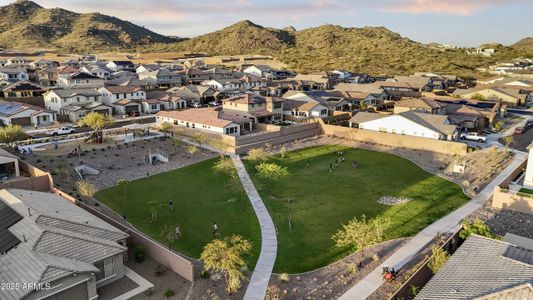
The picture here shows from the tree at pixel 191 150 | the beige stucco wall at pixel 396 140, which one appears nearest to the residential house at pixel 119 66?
the tree at pixel 191 150

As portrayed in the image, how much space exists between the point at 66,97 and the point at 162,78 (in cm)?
3357

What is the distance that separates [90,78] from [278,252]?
74983 mm

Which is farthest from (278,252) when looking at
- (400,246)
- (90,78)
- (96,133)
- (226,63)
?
(226,63)

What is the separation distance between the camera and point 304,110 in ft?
239

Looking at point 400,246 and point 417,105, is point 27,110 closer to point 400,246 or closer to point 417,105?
point 400,246

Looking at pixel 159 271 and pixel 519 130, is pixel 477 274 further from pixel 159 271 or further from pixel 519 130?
pixel 519 130

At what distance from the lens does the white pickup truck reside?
2301 inches

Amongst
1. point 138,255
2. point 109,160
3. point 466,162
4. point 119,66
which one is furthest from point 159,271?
point 119,66

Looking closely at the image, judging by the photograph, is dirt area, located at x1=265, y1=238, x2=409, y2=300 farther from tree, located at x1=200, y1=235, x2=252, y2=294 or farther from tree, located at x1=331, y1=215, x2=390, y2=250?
tree, located at x1=200, y1=235, x2=252, y2=294

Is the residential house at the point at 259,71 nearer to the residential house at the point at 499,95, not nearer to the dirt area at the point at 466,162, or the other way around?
the residential house at the point at 499,95

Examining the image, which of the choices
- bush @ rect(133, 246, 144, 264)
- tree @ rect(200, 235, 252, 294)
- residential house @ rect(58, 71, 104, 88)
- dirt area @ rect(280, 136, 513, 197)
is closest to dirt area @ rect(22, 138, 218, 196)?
bush @ rect(133, 246, 144, 264)

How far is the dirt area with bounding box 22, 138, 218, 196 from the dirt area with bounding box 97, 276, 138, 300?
17.1 meters

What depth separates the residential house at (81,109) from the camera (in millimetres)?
67188

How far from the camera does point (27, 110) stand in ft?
208
